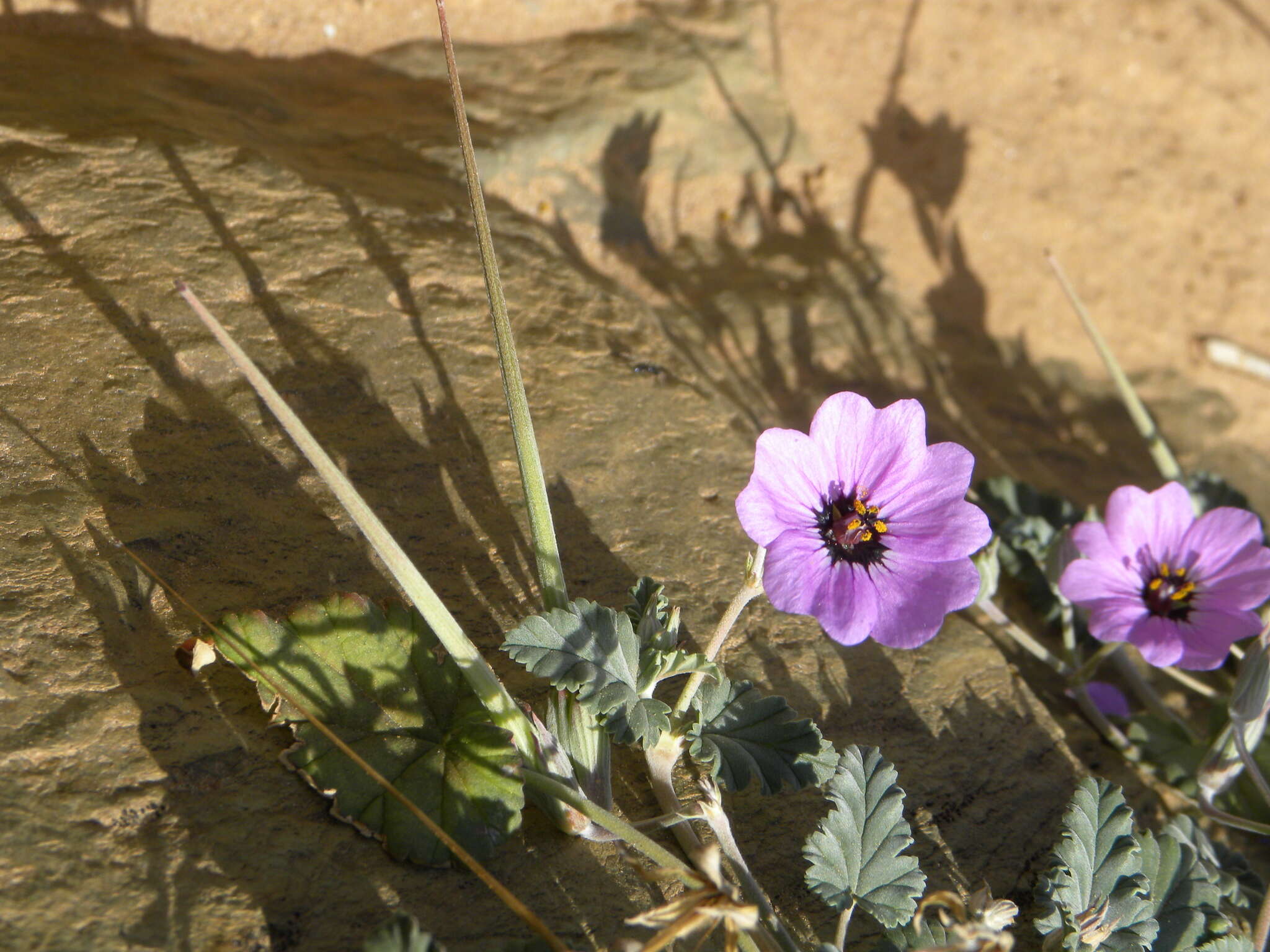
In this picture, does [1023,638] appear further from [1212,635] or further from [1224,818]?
[1224,818]

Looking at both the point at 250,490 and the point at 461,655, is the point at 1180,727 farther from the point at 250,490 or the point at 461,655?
the point at 250,490

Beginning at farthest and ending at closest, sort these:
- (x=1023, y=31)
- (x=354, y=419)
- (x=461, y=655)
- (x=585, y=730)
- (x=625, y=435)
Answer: (x=1023, y=31) → (x=625, y=435) → (x=354, y=419) → (x=585, y=730) → (x=461, y=655)

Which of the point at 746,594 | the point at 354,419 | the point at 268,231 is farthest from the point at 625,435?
the point at 268,231

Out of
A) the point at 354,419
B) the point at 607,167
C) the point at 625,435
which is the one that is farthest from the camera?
the point at 607,167

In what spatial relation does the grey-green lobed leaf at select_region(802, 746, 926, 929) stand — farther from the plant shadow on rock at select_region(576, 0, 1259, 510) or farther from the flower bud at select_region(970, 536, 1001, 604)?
the plant shadow on rock at select_region(576, 0, 1259, 510)

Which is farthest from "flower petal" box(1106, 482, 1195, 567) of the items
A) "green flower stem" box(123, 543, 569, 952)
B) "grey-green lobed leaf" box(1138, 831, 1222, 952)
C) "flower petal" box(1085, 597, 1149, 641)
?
"green flower stem" box(123, 543, 569, 952)

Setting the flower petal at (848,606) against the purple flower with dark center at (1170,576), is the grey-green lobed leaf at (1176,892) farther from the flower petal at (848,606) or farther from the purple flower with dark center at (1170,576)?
the flower petal at (848,606)

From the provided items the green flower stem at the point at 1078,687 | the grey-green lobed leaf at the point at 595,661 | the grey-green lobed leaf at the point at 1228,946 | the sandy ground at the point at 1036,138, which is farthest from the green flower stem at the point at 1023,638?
the sandy ground at the point at 1036,138

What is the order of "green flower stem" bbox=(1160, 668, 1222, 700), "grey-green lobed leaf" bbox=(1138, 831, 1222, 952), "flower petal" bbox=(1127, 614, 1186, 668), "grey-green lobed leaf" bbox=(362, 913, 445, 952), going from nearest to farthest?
"grey-green lobed leaf" bbox=(362, 913, 445, 952) → "grey-green lobed leaf" bbox=(1138, 831, 1222, 952) → "flower petal" bbox=(1127, 614, 1186, 668) → "green flower stem" bbox=(1160, 668, 1222, 700)
